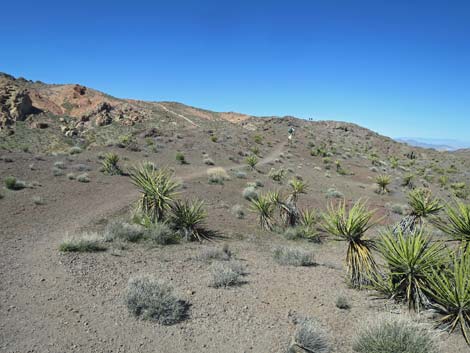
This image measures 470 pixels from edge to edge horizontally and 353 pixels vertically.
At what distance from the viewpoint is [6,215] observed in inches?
439

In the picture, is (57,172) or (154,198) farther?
(57,172)

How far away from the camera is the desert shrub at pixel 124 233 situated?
31.7 feet

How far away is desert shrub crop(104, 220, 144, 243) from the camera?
966 cm

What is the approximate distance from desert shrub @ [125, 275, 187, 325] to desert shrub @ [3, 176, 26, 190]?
1163cm

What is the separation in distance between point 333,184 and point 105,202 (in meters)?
19.0

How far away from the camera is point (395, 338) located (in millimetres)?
4504

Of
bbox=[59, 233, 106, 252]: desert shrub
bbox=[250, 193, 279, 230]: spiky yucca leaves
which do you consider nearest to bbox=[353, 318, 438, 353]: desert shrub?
bbox=[59, 233, 106, 252]: desert shrub

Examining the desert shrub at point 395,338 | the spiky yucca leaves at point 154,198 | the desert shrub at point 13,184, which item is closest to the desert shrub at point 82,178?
the desert shrub at point 13,184

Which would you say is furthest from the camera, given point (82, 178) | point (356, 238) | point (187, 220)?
point (82, 178)

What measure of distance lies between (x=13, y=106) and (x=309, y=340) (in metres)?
56.6

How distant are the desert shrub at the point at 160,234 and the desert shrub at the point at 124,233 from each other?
0.83ft

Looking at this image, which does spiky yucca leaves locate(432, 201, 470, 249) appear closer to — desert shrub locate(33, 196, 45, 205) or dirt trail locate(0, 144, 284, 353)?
dirt trail locate(0, 144, 284, 353)

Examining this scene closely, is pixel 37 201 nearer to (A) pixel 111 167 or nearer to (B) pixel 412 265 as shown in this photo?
(A) pixel 111 167

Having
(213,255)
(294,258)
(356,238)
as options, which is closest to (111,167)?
(213,255)
